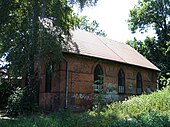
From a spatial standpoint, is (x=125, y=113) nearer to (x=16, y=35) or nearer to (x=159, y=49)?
(x=16, y=35)

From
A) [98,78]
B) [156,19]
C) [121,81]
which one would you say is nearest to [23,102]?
[98,78]

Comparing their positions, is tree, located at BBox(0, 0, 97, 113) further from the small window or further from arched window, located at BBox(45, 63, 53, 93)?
the small window

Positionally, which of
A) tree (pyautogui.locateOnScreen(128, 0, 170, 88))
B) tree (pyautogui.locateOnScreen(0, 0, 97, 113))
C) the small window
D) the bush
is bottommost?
the bush

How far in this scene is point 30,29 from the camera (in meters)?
14.7

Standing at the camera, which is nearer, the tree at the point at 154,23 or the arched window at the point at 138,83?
the arched window at the point at 138,83

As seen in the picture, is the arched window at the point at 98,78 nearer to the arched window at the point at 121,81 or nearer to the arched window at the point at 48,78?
the arched window at the point at 121,81

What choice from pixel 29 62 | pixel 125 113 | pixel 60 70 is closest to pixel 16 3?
pixel 29 62

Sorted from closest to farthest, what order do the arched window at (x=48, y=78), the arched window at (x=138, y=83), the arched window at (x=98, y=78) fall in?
1. the arched window at (x=48, y=78)
2. the arched window at (x=98, y=78)
3. the arched window at (x=138, y=83)

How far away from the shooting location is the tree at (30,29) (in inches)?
572

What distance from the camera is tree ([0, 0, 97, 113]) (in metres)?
14.5

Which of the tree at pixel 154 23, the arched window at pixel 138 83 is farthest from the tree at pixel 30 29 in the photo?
the tree at pixel 154 23

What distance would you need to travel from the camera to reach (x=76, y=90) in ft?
63.0

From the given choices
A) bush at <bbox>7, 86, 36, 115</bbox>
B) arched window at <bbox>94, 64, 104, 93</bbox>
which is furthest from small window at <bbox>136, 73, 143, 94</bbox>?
bush at <bbox>7, 86, 36, 115</bbox>

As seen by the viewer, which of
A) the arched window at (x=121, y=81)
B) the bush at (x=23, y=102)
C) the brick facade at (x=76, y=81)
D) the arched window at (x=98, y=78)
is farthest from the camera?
the arched window at (x=121, y=81)
